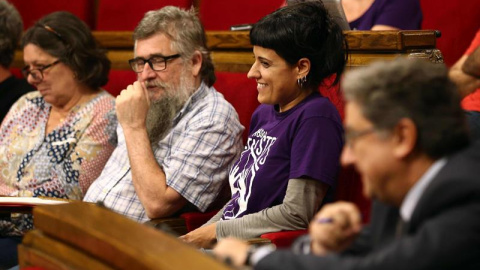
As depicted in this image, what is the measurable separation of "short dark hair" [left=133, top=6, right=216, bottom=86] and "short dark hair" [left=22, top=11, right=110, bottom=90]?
25 cm

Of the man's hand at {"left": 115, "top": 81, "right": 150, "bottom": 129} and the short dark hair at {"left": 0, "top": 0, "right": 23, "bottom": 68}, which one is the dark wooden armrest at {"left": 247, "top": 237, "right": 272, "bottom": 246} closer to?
the man's hand at {"left": 115, "top": 81, "right": 150, "bottom": 129}

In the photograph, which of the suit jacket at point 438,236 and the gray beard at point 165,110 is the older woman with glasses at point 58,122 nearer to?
the gray beard at point 165,110

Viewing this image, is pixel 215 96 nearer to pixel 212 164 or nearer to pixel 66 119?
pixel 212 164

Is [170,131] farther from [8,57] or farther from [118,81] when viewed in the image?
[8,57]

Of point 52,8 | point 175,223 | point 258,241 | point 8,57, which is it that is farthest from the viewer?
point 52,8

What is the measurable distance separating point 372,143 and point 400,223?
0.09 metres

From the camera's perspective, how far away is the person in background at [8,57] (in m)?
2.10

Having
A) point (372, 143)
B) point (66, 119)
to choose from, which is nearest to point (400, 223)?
point (372, 143)

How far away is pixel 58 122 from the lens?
1891 mm

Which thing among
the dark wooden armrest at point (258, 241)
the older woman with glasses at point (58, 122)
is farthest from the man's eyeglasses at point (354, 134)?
the older woman with glasses at point (58, 122)

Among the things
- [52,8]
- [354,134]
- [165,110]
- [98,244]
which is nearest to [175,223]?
[165,110]

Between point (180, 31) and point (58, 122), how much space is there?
426mm

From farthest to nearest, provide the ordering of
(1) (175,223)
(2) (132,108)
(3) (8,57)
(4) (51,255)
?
(3) (8,57), (2) (132,108), (1) (175,223), (4) (51,255)

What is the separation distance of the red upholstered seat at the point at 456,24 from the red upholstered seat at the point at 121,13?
813 mm
